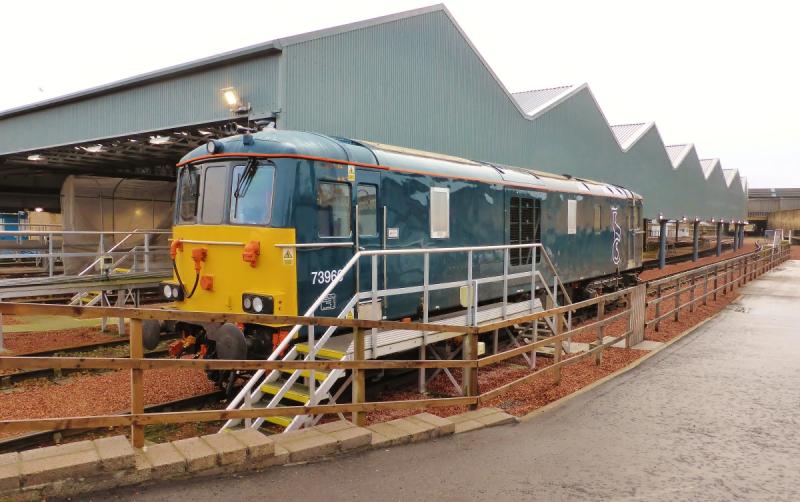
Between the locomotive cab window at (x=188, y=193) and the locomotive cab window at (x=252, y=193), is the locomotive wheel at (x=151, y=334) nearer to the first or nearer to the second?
the locomotive cab window at (x=188, y=193)

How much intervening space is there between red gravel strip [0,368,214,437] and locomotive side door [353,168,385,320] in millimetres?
2767

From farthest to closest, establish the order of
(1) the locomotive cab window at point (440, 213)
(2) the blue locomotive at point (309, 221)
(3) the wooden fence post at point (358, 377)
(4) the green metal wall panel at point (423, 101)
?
(4) the green metal wall panel at point (423, 101) → (1) the locomotive cab window at point (440, 213) → (2) the blue locomotive at point (309, 221) → (3) the wooden fence post at point (358, 377)

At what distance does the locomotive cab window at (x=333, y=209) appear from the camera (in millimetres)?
7262

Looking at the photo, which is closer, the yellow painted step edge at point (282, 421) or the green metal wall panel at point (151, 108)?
the yellow painted step edge at point (282, 421)

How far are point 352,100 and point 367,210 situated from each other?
21.5 ft

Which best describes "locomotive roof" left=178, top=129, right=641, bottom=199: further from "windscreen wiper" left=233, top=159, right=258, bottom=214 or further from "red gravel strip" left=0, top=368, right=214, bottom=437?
"red gravel strip" left=0, top=368, right=214, bottom=437

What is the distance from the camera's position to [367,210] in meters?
7.91

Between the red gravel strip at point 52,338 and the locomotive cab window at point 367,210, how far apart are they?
22.5ft

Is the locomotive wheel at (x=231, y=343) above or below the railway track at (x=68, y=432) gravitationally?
above

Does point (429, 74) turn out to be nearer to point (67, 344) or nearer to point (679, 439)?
point (67, 344)

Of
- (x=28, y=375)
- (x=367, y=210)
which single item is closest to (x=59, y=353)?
(x=28, y=375)

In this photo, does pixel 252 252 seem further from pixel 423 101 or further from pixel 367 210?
pixel 423 101

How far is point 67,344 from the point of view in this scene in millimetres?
11375

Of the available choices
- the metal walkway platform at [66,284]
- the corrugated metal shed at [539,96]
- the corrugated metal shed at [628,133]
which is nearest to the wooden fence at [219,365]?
the metal walkway platform at [66,284]
